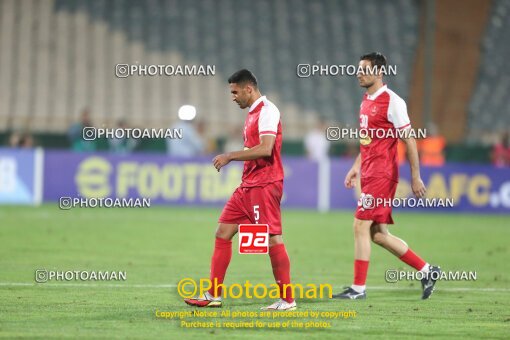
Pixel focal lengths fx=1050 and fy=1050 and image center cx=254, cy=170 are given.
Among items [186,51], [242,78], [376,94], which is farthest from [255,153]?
[186,51]

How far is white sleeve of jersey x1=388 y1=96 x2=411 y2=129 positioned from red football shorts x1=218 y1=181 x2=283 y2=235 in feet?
5.06

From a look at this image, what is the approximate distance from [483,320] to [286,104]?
85.7ft

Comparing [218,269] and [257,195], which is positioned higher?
[257,195]

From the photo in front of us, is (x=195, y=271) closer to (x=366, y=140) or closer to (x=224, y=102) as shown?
(x=366, y=140)

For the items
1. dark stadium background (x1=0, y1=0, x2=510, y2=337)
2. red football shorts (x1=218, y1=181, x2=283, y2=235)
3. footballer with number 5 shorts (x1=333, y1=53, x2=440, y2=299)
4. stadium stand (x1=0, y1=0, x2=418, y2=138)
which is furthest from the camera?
stadium stand (x1=0, y1=0, x2=418, y2=138)

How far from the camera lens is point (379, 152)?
1034cm

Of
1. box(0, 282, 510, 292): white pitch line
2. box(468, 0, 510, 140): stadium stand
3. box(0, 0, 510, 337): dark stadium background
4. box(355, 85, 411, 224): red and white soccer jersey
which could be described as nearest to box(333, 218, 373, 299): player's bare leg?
box(355, 85, 411, 224): red and white soccer jersey

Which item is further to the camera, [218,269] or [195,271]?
[195,271]

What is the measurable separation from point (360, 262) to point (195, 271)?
2693 mm

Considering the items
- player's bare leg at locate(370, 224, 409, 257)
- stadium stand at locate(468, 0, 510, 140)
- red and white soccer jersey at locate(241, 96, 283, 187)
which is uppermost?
stadium stand at locate(468, 0, 510, 140)

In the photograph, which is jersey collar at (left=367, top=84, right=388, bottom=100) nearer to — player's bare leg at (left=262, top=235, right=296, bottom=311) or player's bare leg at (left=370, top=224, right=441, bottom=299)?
player's bare leg at (left=370, top=224, right=441, bottom=299)

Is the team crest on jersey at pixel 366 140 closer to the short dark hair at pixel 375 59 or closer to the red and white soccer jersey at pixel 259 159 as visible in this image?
the short dark hair at pixel 375 59

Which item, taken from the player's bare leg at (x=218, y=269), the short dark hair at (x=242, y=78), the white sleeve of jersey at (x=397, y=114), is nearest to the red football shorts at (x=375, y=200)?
the white sleeve of jersey at (x=397, y=114)

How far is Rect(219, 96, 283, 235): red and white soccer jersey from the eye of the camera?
29.9 feet
